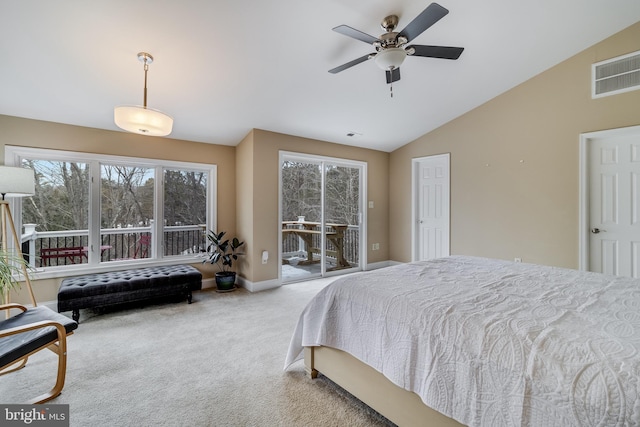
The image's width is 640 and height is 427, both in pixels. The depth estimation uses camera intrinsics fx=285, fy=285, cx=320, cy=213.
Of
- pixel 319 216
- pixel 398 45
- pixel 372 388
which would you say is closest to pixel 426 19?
pixel 398 45

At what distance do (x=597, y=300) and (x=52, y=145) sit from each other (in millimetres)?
Result: 5081

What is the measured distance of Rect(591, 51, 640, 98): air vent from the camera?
3.07 m

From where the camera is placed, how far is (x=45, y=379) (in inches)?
80.0

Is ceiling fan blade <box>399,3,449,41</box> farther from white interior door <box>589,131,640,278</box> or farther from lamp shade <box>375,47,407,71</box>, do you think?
white interior door <box>589,131,640,278</box>

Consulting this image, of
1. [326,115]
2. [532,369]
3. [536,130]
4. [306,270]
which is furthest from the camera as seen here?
[306,270]

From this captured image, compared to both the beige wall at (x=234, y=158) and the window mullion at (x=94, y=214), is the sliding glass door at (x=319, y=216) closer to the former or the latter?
the beige wall at (x=234, y=158)

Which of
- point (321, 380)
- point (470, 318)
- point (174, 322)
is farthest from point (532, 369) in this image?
point (174, 322)

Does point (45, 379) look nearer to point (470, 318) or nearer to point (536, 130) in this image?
point (470, 318)

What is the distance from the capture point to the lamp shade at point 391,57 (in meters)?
2.09

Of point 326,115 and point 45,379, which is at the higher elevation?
point 326,115

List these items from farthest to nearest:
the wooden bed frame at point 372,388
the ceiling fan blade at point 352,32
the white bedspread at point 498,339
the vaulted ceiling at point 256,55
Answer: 1. the vaulted ceiling at point 256,55
2. the ceiling fan blade at point 352,32
3. the wooden bed frame at point 372,388
4. the white bedspread at point 498,339

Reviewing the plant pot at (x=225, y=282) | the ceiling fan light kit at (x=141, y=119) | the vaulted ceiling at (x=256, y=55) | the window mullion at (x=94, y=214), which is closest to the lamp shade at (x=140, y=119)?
the ceiling fan light kit at (x=141, y=119)

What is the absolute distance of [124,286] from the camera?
10.5ft

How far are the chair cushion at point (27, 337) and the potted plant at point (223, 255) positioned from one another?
6.82 feet
